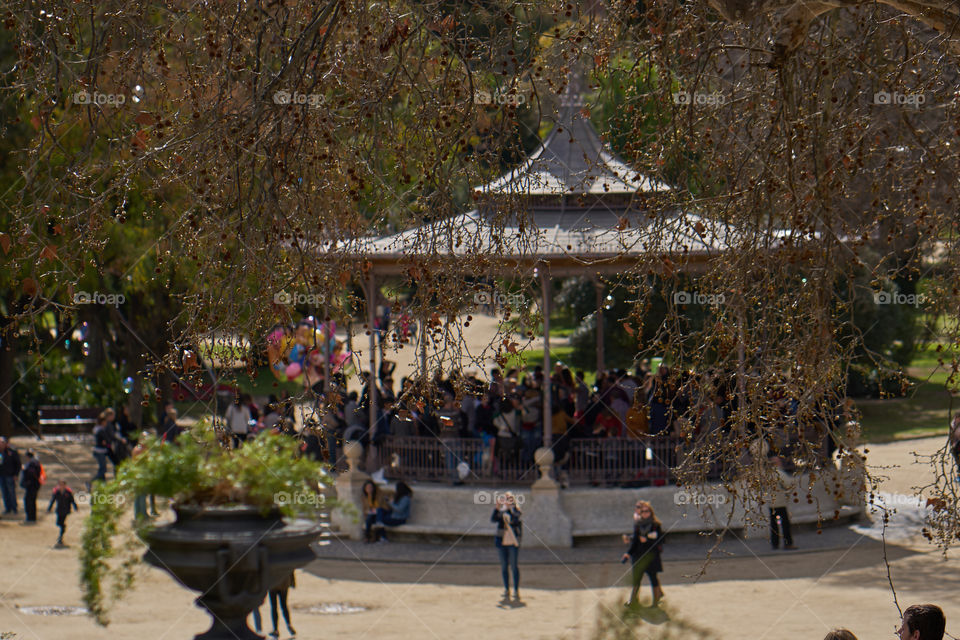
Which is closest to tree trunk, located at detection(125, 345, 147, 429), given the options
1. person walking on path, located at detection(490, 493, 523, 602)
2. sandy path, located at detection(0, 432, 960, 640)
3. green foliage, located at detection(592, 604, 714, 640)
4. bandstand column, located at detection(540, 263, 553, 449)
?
sandy path, located at detection(0, 432, 960, 640)

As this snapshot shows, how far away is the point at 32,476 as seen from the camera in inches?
785

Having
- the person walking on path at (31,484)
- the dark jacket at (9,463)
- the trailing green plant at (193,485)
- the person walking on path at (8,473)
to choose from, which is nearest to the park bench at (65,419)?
the person walking on path at (8,473)

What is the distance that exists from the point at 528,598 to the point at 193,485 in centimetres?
775

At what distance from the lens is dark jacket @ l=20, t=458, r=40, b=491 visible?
19.9 metres

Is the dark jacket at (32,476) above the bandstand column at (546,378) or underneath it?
underneath

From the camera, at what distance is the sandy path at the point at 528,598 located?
529 inches

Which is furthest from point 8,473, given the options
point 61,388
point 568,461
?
point 61,388

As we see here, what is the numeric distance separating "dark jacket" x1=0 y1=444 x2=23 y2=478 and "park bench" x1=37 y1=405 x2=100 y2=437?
395 inches

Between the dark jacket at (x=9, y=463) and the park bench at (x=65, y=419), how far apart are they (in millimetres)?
10040

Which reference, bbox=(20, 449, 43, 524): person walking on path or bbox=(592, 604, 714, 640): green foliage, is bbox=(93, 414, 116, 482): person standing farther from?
bbox=(592, 604, 714, 640): green foliage

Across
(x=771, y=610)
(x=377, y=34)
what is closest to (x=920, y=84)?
(x=377, y=34)

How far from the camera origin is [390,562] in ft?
56.3

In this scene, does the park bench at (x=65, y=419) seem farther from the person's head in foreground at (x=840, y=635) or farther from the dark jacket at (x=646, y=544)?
→ the person's head in foreground at (x=840, y=635)

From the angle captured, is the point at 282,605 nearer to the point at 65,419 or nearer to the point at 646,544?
the point at 646,544
